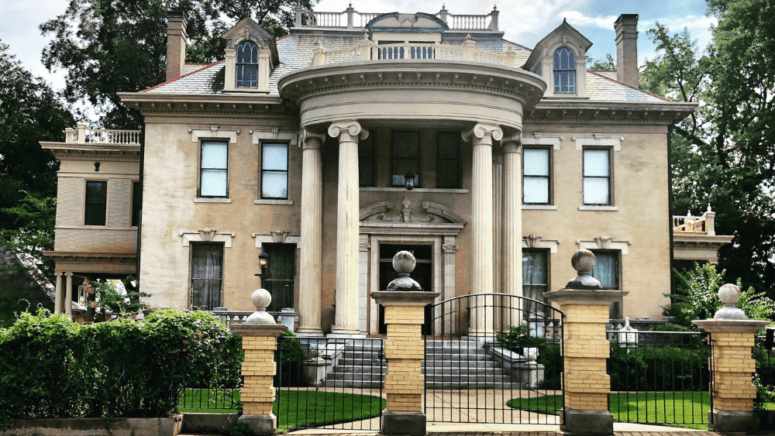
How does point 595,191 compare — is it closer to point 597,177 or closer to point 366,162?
point 597,177

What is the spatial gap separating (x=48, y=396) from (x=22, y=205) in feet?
97.6

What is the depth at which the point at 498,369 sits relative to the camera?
20.3 metres

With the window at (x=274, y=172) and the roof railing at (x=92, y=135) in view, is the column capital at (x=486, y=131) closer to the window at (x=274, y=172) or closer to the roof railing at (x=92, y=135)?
the window at (x=274, y=172)

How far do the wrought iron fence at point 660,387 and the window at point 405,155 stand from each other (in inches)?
332

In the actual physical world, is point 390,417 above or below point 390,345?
below

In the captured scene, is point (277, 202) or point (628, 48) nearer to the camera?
point (277, 202)

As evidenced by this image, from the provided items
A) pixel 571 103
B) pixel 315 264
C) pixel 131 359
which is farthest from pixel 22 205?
pixel 131 359

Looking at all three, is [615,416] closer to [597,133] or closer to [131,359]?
[131,359]

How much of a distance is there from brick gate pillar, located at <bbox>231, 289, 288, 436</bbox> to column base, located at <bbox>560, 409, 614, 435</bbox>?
188 inches

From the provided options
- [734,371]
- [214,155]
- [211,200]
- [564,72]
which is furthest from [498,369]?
[214,155]

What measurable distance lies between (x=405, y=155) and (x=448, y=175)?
5.14 feet

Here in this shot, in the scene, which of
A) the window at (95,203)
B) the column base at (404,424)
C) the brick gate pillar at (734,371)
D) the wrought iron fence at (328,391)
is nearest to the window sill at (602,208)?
the wrought iron fence at (328,391)

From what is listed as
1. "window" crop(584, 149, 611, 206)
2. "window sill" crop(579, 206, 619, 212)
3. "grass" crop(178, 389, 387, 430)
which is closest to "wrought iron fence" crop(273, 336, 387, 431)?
"grass" crop(178, 389, 387, 430)

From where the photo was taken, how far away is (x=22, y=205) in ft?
127
